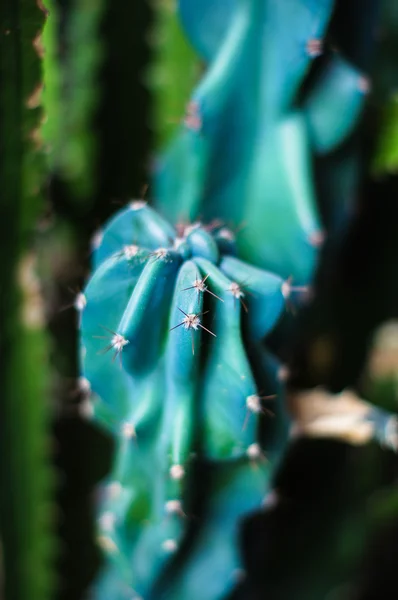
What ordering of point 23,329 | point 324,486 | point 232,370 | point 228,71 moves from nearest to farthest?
point 232,370, point 228,71, point 23,329, point 324,486

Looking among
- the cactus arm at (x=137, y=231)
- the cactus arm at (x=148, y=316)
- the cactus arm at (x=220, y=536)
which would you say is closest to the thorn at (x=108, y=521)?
the cactus arm at (x=220, y=536)

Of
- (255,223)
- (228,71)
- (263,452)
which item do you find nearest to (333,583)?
(263,452)

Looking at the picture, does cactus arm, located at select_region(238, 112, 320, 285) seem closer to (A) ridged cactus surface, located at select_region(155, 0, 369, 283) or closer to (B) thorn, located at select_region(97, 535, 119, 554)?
(A) ridged cactus surface, located at select_region(155, 0, 369, 283)

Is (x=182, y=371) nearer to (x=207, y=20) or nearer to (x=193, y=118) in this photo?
(x=193, y=118)

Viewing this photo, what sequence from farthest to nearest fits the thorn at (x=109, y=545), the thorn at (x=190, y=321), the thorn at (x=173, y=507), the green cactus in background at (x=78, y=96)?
the green cactus in background at (x=78, y=96), the thorn at (x=109, y=545), the thorn at (x=173, y=507), the thorn at (x=190, y=321)

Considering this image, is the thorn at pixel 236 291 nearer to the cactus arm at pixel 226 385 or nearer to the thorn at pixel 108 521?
the cactus arm at pixel 226 385

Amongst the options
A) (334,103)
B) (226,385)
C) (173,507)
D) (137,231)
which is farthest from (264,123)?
A: (173,507)

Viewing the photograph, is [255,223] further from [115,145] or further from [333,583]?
[333,583]
